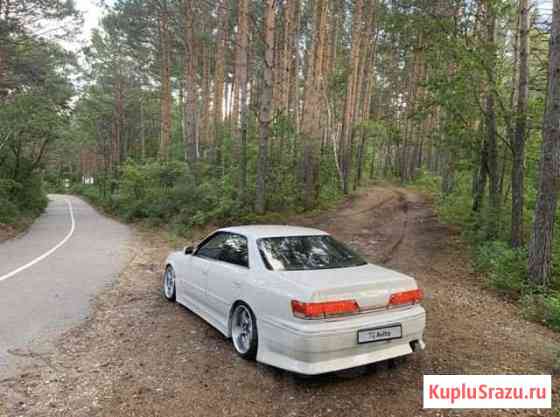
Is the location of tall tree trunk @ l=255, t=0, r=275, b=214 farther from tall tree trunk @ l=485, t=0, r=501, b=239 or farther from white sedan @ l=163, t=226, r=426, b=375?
white sedan @ l=163, t=226, r=426, b=375

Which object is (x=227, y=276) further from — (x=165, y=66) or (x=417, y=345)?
(x=165, y=66)

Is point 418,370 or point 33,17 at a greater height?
point 33,17

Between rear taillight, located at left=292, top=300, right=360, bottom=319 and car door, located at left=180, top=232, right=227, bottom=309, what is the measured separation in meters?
2.06

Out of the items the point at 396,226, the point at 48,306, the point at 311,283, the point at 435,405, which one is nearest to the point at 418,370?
the point at 435,405

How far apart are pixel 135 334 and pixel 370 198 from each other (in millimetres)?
16360

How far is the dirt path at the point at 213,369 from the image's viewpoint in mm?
3756

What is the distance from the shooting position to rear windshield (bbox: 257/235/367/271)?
477 centimetres

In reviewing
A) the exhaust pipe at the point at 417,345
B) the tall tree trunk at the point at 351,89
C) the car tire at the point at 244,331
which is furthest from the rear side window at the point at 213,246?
the tall tree trunk at the point at 351,89

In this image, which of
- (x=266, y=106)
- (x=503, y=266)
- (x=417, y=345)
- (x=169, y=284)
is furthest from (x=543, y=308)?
(x=266, y=106)

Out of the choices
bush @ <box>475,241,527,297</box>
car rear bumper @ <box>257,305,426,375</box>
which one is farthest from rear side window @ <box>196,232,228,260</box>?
bush @ <box>475,241,527,297</box>

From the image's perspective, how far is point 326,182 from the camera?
21969 mm

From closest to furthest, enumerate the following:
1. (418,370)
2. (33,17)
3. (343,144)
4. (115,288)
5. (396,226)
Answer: (418,370), (115,288), (396,226), (33,17), (343,144)

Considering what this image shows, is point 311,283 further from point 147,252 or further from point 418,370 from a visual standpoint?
point 147,252

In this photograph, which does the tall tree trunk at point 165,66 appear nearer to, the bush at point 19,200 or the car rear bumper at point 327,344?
the bush at point 19,200
